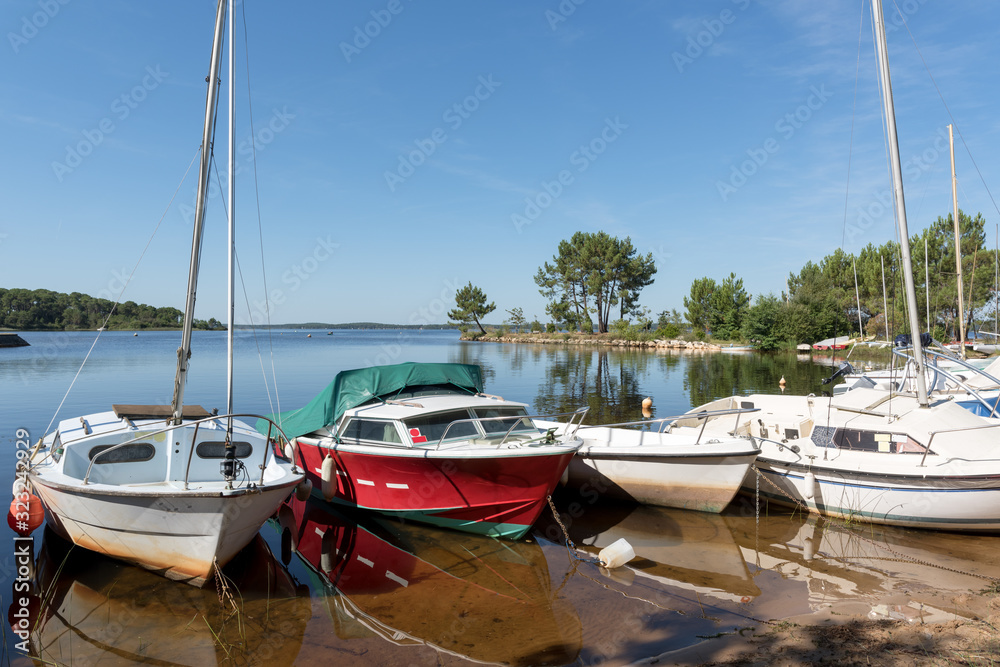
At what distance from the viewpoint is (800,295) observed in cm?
6169

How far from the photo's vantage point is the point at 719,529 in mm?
9484

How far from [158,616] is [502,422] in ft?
18.1

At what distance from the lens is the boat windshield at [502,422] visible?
9523 millimetres

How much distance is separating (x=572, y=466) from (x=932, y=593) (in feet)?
17.9

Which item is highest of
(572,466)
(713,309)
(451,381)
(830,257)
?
(830,257)

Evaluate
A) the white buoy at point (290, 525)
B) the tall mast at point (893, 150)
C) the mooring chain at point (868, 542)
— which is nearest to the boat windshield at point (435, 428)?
the white buoy at point (290, 525)

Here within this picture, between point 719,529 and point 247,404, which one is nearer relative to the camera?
point 719,529

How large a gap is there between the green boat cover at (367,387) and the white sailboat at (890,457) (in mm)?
5486

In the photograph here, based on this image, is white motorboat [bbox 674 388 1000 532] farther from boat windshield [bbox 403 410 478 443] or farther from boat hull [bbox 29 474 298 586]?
boat hull [bbox 29 474 298 586]

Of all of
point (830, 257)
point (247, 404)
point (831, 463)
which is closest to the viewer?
point (831, 463)

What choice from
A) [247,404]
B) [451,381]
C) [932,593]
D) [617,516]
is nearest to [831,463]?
[932,593]

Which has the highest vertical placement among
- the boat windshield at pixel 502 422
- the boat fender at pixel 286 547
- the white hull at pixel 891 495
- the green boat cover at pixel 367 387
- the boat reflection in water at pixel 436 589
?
the green boat cover at pixel 367 387

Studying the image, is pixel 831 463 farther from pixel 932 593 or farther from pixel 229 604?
pixel 229 604

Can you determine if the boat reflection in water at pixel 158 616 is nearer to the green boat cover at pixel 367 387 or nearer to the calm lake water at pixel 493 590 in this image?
the calm lake water at pixel 493 590
